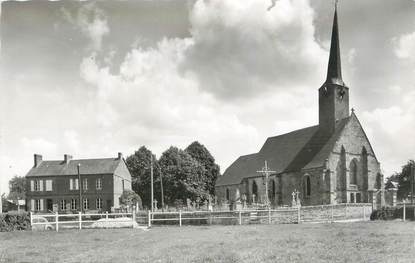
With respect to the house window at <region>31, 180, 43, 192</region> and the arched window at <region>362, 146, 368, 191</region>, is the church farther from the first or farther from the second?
the house window at <region>31, 180, 43, 192</region>

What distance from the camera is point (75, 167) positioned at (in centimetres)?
5488

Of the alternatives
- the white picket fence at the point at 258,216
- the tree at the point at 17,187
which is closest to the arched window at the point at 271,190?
the white picket fence at the point at 258,216

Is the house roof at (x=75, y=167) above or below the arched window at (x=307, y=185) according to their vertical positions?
above

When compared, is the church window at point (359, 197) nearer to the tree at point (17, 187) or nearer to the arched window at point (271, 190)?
the arched window at point (271, 190)

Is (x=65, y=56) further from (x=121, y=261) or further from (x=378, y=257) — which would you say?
(x=378, y=257)

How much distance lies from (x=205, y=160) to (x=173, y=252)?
55.1 m

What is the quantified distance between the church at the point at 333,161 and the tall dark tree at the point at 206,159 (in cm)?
2343

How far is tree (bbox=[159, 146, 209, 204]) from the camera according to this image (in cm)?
5691

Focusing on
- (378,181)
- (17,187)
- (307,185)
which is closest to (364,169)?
(378,181)

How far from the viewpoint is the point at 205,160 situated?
66812 mm

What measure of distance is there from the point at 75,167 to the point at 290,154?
2801 centimetres

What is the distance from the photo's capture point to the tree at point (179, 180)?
56.9 metres

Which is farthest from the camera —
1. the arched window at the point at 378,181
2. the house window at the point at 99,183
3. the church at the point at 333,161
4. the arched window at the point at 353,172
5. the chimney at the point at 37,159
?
the chimney at the point at 37,159

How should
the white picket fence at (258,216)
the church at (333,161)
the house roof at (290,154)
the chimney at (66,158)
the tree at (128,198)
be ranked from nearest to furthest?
the white picket fence at (258,216)
the church at (333,161)
the house roof at (290,154)
the tree at (128,198)
the chimney at (66,158)
